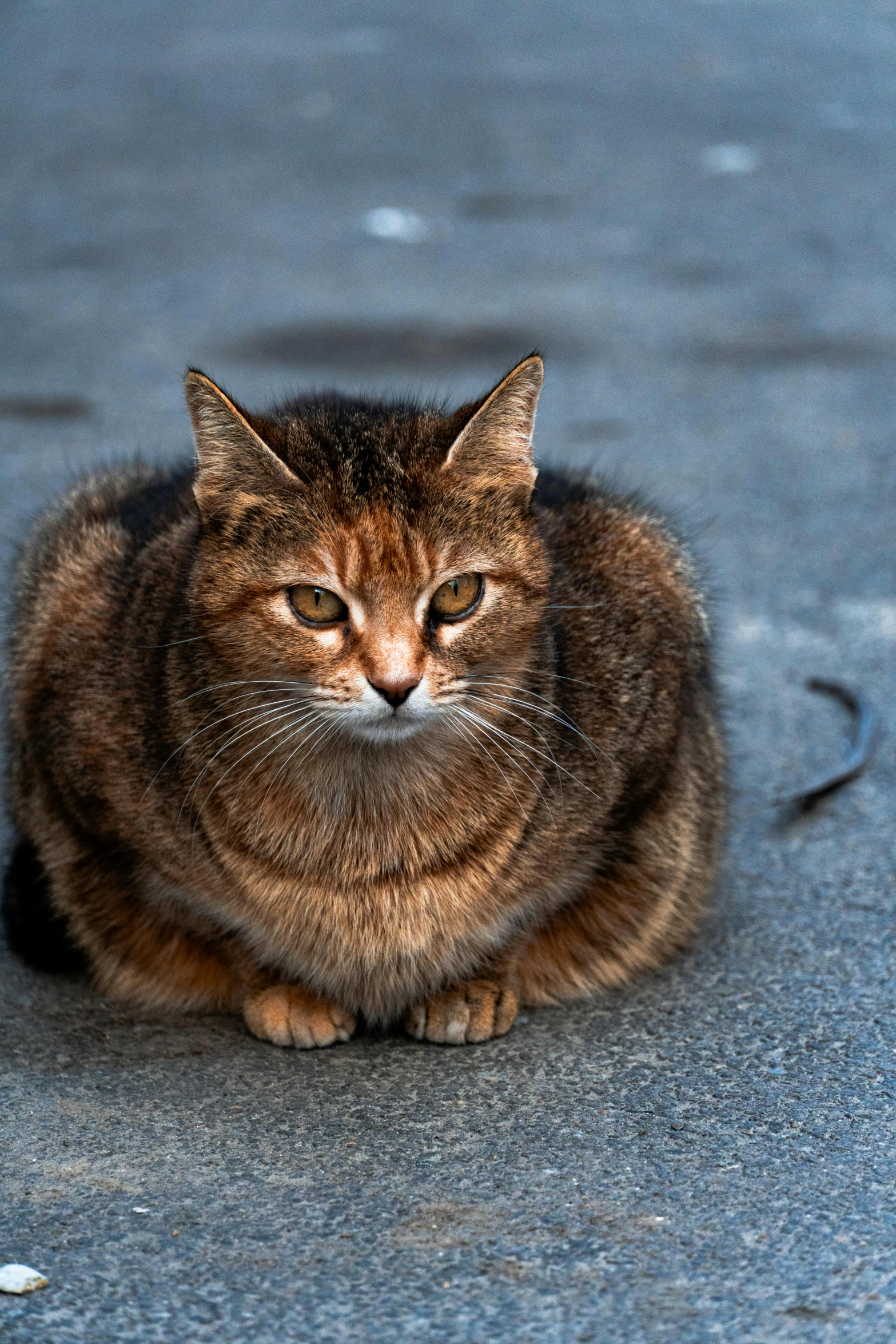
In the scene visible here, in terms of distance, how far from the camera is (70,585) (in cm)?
381

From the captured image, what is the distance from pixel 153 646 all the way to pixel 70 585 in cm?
53

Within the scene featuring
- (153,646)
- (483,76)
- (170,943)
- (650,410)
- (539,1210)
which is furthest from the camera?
(483,76)

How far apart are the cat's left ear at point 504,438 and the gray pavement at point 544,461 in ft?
3.99

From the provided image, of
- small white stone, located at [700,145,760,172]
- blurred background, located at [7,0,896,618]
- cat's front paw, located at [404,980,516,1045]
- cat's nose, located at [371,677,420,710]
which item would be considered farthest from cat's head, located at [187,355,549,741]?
small white stone, located at [700,145,760,172]

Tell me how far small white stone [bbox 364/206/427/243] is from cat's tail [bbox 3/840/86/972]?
25.6 feet

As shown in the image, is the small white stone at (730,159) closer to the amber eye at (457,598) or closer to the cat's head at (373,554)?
the cat's head at (373,554)

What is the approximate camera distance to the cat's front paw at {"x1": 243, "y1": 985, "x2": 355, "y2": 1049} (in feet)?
11.3

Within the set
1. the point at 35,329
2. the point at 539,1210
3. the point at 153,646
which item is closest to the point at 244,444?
the point at 153,646

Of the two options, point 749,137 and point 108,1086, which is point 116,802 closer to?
point 108,1086

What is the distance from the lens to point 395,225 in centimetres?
1132

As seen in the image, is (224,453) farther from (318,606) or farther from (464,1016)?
(464,1016)

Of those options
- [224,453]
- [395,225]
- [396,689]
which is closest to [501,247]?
[395,225]

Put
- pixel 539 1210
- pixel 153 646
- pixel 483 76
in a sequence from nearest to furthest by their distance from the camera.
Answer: pixel 539 1210 → pixel 153 646 → pixel 483 76

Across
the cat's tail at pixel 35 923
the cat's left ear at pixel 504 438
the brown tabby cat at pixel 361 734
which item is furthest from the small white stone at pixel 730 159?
the cat's tail at pixel 35 923
